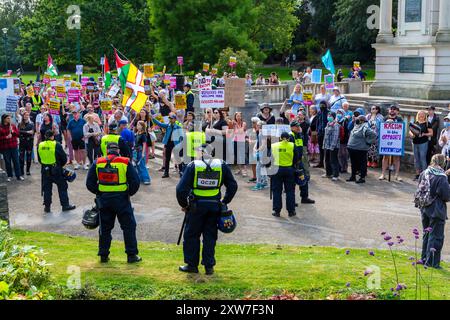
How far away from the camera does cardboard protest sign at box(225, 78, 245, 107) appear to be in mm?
20188

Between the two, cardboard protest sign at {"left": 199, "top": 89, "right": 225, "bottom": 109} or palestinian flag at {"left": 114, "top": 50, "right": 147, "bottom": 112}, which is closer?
palestinian flag at {"left": 114, "top": 50, "right": 147, "bottom": 112}

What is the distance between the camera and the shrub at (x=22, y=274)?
6.70 meters

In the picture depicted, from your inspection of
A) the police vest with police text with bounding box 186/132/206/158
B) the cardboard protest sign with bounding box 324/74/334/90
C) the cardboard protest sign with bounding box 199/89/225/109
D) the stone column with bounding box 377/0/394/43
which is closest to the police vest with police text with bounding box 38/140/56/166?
the police vest with police text with bounding box 186/132/206/158

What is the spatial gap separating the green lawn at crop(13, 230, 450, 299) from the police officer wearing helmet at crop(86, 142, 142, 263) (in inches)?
10.7

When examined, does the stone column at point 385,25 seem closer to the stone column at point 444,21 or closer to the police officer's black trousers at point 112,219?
the stone column at point 444,21

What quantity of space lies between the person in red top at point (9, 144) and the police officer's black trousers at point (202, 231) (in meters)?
9.79

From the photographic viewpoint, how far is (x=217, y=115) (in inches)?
775

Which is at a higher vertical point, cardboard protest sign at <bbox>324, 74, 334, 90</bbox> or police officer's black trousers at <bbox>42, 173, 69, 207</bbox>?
cardboard protest sign at <bbox>324, 74, 334, 90</bbox>

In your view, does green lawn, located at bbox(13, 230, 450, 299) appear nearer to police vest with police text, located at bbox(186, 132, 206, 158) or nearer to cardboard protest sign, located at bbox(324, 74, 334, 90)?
police vest with police text, located at bbox(186, 132, 206, 158)

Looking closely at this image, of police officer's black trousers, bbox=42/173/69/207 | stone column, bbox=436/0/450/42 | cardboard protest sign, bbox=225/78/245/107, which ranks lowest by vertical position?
police officer's black trousers, bbox=42/173/69/207

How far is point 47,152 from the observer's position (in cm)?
1491

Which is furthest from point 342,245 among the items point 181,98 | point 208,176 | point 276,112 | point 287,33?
point 287,33

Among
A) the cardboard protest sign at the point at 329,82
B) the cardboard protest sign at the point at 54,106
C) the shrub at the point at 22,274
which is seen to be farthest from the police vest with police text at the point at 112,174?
the cardboard protest sign at the point at 329,82

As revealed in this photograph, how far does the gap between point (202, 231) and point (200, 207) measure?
1.14 feet
